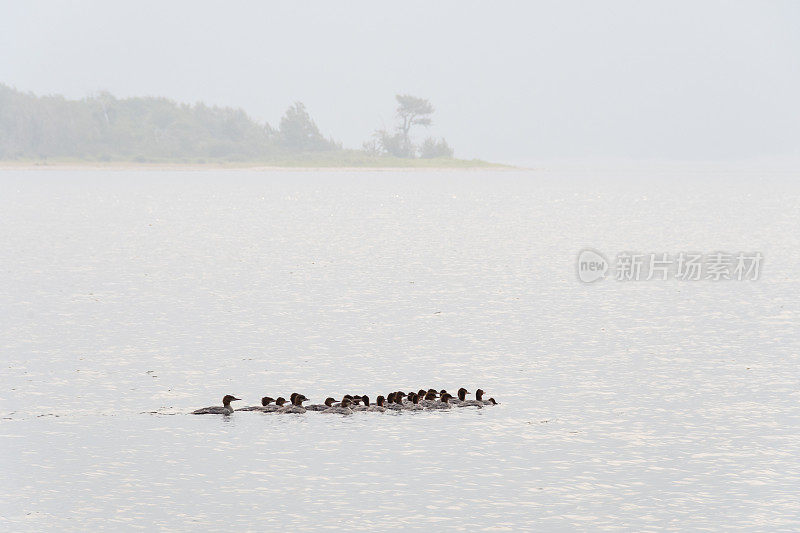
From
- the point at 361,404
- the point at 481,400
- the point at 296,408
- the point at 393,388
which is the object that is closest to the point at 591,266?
the point at 393,388

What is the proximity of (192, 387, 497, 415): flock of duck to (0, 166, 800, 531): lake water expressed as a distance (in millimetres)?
268

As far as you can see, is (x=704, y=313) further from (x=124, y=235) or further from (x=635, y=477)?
(x=124, y=235)

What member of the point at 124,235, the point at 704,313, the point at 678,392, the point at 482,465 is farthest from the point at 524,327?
the point at 124,235

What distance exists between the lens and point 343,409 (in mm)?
24969

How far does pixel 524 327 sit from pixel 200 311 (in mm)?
11791

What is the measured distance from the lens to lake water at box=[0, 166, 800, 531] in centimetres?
1897

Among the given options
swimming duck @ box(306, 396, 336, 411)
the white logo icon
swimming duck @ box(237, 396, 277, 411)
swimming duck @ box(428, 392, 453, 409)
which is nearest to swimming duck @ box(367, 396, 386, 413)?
swimming duck @ box(306, 396, 336, 411)

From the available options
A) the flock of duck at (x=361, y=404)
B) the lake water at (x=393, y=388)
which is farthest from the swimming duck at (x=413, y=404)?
the lake water at (x=393, y=388)

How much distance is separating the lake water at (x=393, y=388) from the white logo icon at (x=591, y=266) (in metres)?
1.03

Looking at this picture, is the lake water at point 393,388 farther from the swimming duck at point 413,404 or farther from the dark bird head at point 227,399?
the dark bird head at point 227,399

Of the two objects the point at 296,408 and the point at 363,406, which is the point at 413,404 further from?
the point at 296,408

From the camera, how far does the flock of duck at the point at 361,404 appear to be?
25.0 meters

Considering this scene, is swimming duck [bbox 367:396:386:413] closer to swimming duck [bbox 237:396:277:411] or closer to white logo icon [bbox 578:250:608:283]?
swimming duck [bbox 237:396:277:411]

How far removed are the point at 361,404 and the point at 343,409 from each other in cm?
60
